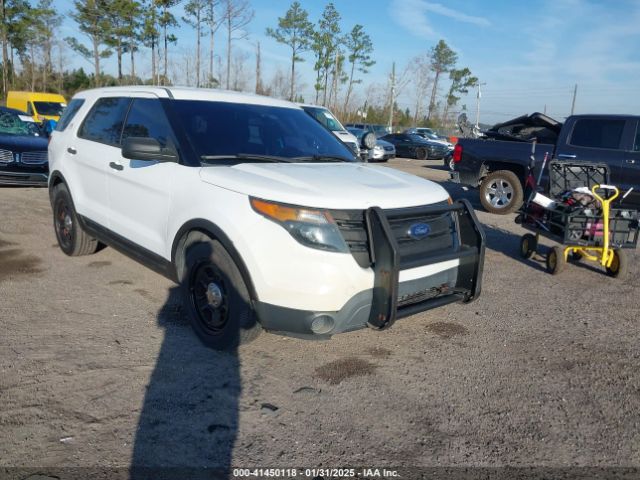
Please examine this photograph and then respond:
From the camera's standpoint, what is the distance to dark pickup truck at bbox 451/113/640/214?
8211mm

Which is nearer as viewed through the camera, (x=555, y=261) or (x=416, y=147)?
(x=555, y=261)

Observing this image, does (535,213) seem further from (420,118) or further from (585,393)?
(420,118)

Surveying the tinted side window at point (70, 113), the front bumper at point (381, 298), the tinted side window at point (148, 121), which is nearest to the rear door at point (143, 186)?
the tinted side window at point (148, 121)

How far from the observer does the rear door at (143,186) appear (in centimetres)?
395

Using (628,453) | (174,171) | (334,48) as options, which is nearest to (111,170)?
(174,171)

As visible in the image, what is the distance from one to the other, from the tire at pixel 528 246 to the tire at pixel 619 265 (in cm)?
88

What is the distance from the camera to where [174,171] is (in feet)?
12.5

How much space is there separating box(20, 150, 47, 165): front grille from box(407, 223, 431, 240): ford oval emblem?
339 inches

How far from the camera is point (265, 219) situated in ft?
10.4

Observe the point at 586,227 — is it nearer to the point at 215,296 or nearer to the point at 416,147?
the point at 215,296

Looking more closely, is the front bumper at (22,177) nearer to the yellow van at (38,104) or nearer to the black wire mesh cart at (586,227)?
the black wire mesh cart at (586,227)

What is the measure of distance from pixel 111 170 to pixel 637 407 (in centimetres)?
442

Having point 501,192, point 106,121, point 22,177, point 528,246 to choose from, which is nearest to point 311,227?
point 106,121

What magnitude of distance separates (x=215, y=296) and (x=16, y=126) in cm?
926
